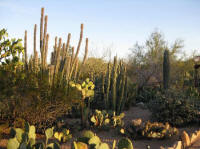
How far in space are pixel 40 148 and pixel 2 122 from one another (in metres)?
1.80

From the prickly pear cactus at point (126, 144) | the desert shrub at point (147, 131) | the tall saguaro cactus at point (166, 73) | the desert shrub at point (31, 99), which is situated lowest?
the desert shrub at point (147, 131)

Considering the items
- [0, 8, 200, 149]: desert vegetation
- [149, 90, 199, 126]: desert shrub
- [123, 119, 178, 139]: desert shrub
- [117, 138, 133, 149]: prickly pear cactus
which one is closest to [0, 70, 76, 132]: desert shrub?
[0, 8, 200, 149]: desert vegetation

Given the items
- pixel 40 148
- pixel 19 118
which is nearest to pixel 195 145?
pixel 40 148

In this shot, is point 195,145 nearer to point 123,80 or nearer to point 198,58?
point 123,80

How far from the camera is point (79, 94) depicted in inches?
176

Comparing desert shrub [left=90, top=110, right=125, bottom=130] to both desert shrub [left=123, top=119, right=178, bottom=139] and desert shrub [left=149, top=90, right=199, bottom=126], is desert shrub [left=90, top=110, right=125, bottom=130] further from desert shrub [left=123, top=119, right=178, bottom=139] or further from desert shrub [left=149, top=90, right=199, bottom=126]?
desert shrub [left=149, top=90, right=199, bottom=126]

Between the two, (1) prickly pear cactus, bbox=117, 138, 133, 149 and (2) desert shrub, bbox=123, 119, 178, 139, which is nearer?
(1) prickly pear cactus, bbox=117, 138, 133, 149

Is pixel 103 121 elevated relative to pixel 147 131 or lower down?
elevated

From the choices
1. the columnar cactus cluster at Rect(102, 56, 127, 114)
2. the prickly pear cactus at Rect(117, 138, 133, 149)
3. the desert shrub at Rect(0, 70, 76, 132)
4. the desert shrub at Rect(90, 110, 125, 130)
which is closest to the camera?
the prickly pear cactus at Rect(117, 138, 133, 149)

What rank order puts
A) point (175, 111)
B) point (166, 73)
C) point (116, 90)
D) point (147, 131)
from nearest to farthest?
point (147, 131) < point (175, 111) < point (116, 90) < point (166, 73)

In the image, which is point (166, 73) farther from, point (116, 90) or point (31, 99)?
point (31, 99)

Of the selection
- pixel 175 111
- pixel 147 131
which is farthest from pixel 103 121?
pixel 175 111

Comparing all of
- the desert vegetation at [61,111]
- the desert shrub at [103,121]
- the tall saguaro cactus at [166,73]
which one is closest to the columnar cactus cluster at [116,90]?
the desert vegetation at [61,111]

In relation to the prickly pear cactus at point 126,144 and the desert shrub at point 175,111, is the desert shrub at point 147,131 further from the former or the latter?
the prickly pear cactus at point 126,144
